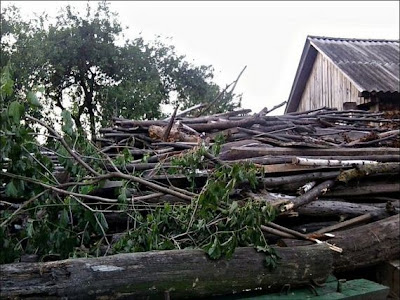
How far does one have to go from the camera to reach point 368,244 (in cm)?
343

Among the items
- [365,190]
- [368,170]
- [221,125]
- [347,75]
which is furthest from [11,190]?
[347,75]

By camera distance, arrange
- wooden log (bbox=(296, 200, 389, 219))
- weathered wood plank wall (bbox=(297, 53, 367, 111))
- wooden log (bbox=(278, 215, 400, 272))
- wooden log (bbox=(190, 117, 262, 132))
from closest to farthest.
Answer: wooden log (bbox=(278, 215, 400, 272)), wooden log (bbox=(296, 200, 389, 219)), wooden log (bbox=(190, 117, 262, 132)), weathered wood plank wall (bbox=(297, 53, 367, 111))

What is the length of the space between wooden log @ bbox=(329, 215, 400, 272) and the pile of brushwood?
1 centimetres

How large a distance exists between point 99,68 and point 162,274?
519 inches

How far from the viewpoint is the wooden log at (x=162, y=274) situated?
6.75ft

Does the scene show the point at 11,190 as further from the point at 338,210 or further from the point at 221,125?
the point at 221,125

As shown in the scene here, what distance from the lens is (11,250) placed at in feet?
8.61

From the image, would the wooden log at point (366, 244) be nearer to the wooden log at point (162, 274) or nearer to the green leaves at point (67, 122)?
the wooden log at point (162, 274)

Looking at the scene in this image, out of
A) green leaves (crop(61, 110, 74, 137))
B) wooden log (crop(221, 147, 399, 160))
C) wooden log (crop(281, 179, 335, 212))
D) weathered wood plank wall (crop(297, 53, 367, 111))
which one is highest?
weathered wood plank wall (crop(297, 53, 367, 111))

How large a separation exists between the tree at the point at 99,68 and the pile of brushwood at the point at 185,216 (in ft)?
29.9

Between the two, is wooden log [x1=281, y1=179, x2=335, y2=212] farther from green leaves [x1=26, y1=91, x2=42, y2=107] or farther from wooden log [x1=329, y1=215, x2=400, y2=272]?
green leaves [x1=26, y1=91, x2=42, y2=107]

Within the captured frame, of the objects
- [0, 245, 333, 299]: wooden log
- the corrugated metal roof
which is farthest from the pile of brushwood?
the corrugated metal roof

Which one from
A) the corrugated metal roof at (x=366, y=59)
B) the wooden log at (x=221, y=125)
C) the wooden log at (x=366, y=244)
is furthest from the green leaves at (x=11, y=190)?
the corrugated metal roof at (x=366, y=59)

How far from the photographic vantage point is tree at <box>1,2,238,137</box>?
1303 centimetres
